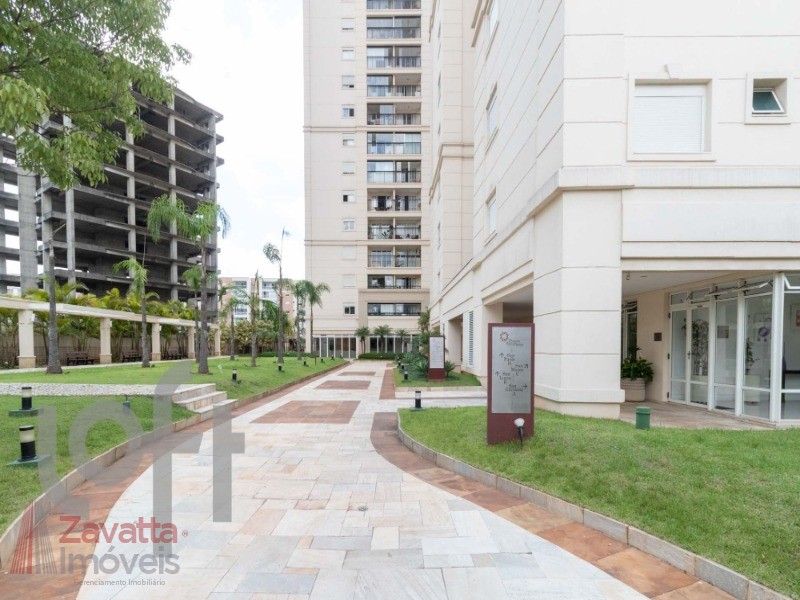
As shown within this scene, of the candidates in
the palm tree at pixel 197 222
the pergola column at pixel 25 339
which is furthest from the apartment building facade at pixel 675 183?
the pergola column at pixel 25 339

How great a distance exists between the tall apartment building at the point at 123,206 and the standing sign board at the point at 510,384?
136ft

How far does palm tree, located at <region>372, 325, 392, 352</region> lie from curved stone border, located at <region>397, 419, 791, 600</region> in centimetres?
3409

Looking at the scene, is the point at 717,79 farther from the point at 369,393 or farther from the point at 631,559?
the point at 369,393

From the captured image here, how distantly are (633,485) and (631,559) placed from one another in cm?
100

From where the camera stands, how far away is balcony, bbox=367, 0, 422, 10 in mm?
41312

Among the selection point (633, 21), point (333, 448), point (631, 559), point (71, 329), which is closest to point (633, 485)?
point (631, 559)

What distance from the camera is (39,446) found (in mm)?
6059

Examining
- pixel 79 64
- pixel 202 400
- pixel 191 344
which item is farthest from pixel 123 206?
pixel 79 64

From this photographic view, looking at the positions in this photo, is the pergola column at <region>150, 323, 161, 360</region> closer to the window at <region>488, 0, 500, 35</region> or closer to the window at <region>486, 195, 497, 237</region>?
the window at <region>486, 195, 497, 237</region>

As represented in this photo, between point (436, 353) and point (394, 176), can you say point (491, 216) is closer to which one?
point (436, 353)

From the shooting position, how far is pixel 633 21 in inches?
306

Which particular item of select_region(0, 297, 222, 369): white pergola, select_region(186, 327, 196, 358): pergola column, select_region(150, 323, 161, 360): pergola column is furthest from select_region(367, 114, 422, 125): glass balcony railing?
select_region(150, 323, 161, 360): pergola column

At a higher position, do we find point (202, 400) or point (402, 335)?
point (202, 400)

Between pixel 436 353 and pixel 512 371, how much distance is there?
379 inches
